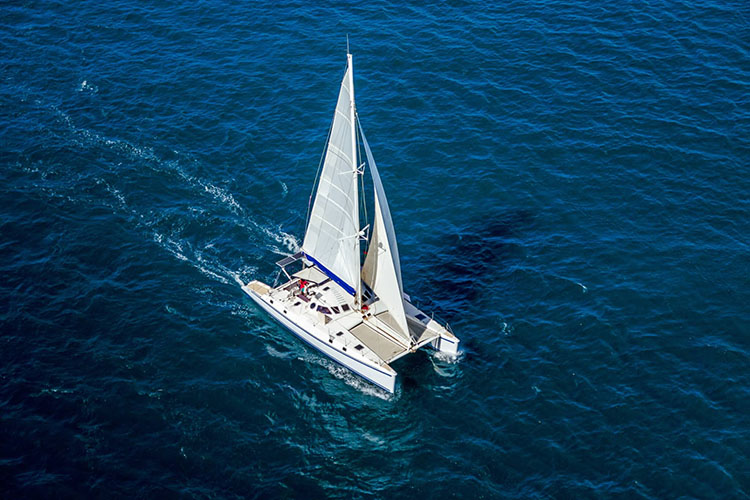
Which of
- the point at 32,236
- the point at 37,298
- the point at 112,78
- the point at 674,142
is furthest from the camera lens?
the point at 112,78

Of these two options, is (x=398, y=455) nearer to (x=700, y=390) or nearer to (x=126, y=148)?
(x=700, y=390)

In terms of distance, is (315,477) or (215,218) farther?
(215,218)

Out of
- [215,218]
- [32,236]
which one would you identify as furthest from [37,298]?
[215,218]

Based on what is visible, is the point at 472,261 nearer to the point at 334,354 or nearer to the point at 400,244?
the point at 400,244

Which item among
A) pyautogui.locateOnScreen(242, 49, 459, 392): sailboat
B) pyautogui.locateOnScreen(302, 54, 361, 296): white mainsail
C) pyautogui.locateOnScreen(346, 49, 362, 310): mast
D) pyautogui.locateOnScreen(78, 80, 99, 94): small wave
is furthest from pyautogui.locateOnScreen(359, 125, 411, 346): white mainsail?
pyautogui.locateOnScreen(78, 80, 99, 94): small wave

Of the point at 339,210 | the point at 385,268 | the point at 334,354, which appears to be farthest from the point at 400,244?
the point at 334,354

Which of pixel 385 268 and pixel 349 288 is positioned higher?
pixel 385 268

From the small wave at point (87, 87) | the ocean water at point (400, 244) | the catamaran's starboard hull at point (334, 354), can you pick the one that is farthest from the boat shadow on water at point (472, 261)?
the small wave at point (87, 87)
